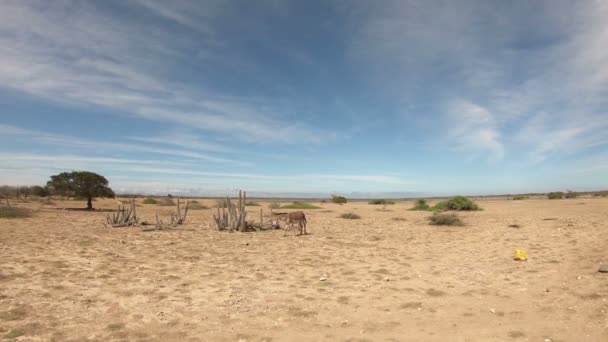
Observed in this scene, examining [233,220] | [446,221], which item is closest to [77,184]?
[233,220]

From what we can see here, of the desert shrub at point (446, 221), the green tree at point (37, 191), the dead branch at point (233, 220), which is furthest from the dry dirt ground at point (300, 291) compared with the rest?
the green tree at point (37, 191)

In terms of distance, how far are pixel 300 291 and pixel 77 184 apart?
25318mm

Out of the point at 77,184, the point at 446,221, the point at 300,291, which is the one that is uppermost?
the point at 77,184

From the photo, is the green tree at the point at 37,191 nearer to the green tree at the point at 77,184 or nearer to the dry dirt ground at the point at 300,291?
the green tree at the point at 77,184

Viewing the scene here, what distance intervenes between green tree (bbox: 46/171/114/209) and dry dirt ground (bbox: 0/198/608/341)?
52.1 feet

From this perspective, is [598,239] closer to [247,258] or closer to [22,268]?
[247,258]

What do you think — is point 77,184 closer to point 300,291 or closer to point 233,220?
point 233,220

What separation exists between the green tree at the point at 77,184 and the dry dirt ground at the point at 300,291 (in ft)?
52.1

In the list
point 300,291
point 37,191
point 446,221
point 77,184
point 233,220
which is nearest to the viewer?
point 300,291

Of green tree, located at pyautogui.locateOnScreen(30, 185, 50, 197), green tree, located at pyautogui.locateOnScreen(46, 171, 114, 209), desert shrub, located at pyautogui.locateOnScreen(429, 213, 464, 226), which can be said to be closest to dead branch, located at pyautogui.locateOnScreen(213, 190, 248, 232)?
desert shrub, located at pyautogui.locateOnScreen(429, 213, 464, 226)

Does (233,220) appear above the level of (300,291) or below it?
above

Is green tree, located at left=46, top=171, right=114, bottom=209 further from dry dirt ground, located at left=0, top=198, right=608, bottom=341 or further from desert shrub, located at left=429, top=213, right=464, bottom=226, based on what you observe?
desert shrub, located at left=429, top=213, right=464, bottom=226

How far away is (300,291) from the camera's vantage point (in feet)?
25.1

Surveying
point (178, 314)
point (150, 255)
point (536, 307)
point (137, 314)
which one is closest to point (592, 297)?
point (536, 307)
